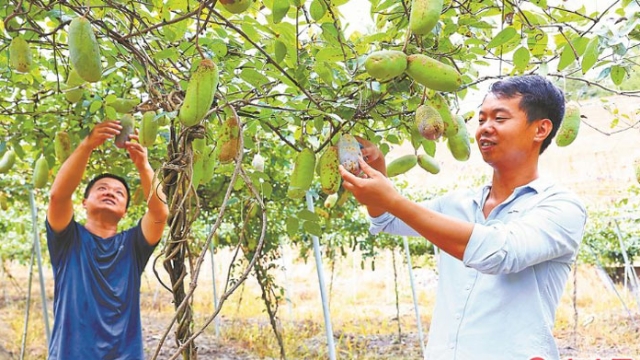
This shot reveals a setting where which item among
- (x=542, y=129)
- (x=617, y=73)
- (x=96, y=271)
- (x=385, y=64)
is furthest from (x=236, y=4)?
(x=96, y=271)

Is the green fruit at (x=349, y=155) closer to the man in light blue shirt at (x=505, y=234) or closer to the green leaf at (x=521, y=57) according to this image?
the man in light blue shirt at (x=505, y=234)

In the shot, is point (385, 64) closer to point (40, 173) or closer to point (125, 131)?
point (125, 131)

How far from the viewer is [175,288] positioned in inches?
44.1

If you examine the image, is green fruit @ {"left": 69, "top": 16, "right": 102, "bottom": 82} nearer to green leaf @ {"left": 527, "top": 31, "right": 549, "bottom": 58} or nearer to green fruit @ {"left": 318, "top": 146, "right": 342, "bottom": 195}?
green fruit @ {"left": 318, "top": 146, "right": 342, "bottom": 195}

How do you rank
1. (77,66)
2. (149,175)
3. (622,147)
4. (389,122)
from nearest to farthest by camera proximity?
(77,66) < (389,122) < (149,175) < (622,147)

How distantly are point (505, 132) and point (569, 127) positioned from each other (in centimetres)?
31

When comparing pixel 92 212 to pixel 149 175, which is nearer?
pixel 149 175

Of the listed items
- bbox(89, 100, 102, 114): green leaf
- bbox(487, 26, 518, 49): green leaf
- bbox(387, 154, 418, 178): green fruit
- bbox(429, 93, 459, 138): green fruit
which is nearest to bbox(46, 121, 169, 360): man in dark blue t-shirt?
bbox(89, 100, 102, 114): green leaf

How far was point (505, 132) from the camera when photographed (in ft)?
4.27

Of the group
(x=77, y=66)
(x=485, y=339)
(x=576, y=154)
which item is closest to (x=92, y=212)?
(x=77, y=66)

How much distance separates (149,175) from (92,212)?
0.48 meters

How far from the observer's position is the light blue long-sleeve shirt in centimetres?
112

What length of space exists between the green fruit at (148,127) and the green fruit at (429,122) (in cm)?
67

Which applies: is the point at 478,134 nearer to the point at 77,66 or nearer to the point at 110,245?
the point at 77,66
